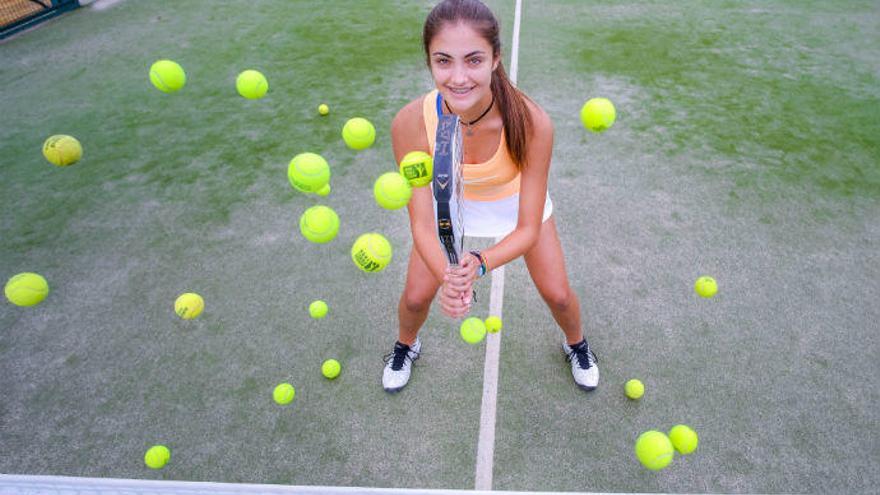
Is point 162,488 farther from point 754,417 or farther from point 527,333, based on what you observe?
point 754,417

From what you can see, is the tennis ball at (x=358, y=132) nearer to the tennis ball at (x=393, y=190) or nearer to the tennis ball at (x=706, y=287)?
the tennis ball at (x=393, y=190)

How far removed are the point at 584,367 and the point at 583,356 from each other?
7cm

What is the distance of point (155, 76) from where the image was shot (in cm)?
370

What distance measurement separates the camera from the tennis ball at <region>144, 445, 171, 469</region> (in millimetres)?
3020

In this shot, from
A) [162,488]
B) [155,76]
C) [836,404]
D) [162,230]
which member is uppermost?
[155,76]

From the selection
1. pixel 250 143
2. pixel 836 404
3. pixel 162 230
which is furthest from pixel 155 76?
pixel 836 404

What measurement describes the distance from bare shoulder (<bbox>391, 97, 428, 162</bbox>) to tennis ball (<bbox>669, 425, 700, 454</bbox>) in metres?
2.11

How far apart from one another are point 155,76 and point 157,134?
2915mm

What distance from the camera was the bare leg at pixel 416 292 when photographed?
9.63ft

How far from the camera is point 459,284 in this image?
246 cm

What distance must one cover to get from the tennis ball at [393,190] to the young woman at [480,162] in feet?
0.68

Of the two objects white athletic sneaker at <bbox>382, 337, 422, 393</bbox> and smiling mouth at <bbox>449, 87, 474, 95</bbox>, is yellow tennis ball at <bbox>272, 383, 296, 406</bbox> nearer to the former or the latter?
white athletic sneaker at <bbox>382, 337, 422, 393</bbox>

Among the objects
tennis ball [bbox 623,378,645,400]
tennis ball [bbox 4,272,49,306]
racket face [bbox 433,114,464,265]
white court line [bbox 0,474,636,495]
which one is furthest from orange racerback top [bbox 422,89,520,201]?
tennis ball [bbox 4,272,49,306]

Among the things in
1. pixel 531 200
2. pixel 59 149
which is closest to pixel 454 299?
pixel 531 200
